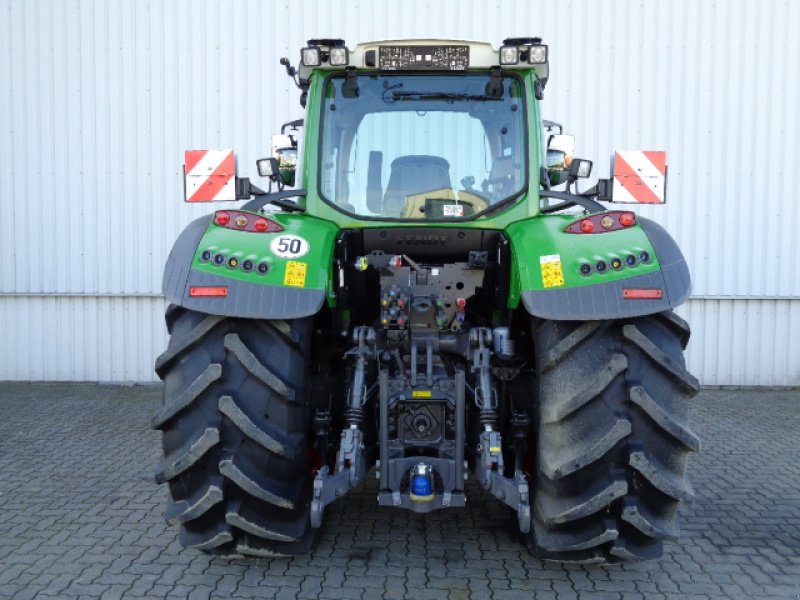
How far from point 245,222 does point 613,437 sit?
1.80 m

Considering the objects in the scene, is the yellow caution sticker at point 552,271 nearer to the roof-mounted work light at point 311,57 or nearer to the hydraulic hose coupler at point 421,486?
the hydraulic hose coupler at point 421,486

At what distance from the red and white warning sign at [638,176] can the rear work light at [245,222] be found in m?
1.70

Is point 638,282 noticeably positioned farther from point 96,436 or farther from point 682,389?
point 96,436

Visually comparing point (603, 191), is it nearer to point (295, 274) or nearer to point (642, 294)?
point (642, 294)

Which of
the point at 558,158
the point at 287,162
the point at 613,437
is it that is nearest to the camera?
the point at 613,437

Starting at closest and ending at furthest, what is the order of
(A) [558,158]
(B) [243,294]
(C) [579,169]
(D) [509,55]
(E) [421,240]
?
(B) [243,294] < (D) [509,55] < (E) [421,240] < (C) [579,169] < (A) [558,158]

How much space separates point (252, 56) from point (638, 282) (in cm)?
627

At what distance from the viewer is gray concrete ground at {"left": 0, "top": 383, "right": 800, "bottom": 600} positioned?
3.60 metres

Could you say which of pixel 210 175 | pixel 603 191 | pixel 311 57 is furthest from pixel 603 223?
pixel 210 175

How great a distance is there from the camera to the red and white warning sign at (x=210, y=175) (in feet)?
14.3

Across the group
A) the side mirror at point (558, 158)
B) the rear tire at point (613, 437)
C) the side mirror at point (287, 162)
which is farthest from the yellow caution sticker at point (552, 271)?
the side mirror at point (287, 162)

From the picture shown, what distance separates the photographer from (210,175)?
4645 mm

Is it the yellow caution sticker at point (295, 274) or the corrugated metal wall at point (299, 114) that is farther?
the corrugated metal wall at point (299, 114)

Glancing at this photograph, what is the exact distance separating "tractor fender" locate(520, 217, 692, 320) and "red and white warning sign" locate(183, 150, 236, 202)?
1.83 meters
